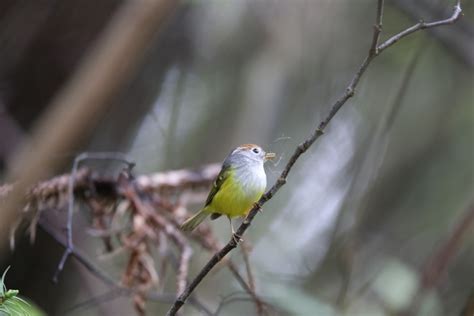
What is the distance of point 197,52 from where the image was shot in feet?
18.9

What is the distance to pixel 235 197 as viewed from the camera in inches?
113

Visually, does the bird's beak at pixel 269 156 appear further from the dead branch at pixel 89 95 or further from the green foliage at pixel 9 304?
the green foliage at pixel 9 304

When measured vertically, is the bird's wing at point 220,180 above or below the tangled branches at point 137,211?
above

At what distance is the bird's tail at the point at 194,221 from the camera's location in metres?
3.00

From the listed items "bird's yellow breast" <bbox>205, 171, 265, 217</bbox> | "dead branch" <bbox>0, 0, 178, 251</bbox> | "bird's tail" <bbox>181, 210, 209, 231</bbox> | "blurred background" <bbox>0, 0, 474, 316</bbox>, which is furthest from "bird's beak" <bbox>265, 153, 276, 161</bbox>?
"blurred background" <bbox>0, 0, 474, 316</bbox>

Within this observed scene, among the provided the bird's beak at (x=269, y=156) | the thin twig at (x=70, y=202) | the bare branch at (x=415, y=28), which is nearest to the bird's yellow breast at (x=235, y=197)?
the bird's beak at (x=269, y=156)

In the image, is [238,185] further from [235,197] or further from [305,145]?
[305,145]

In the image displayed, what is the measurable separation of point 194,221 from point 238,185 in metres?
0.32

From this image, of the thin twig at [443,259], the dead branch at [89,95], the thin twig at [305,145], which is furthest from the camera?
the thin twig at [443,259]

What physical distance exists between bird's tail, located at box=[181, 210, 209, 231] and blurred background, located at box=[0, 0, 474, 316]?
5.20ft

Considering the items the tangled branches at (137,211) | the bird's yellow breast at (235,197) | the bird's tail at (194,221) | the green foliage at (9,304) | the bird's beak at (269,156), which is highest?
the bird's beak at (269,156)

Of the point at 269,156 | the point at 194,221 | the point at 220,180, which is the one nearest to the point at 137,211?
the point at 194,221

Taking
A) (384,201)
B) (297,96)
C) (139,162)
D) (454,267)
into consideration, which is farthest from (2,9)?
(454,267)

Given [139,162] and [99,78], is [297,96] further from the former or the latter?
[99,78]
